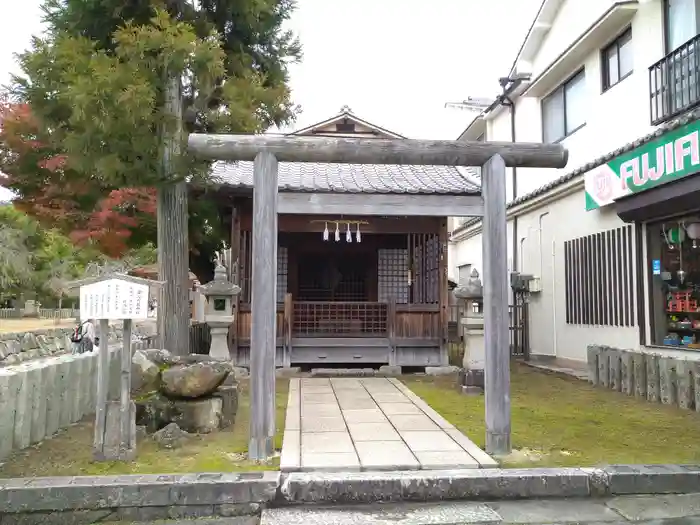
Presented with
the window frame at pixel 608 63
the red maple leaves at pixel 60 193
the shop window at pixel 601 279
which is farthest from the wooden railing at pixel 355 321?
the window frame at pixel 608 63

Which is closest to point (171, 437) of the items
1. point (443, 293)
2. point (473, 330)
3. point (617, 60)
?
point (473, 330)

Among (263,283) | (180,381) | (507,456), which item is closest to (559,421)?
(507,456)

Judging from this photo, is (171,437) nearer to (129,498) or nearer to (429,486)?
(129,498)

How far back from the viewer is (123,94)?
8195 mm

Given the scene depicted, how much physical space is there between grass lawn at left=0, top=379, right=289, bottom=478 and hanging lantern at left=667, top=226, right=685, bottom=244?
783 centimetres

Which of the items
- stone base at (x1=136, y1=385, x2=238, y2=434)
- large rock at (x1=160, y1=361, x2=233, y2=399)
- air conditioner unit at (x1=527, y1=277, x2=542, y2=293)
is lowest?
stone base at (x1=136, y1=385, x2=238, y2=434)

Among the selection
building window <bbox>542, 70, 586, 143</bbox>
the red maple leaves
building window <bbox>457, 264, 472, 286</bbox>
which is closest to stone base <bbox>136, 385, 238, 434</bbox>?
the red maple leaves

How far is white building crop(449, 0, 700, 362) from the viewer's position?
9609mm

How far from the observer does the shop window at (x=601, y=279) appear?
1127 cm

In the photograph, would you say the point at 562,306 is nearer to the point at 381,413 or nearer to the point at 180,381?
the point at 381,413

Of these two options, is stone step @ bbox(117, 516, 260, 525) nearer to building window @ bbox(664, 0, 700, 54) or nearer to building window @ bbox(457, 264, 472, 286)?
building window @ bbox(664, 0, 700, 54)

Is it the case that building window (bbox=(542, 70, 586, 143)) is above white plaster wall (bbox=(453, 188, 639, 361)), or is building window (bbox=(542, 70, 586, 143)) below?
above

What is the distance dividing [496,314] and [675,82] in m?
6.63

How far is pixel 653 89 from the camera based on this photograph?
10477 millimetres
